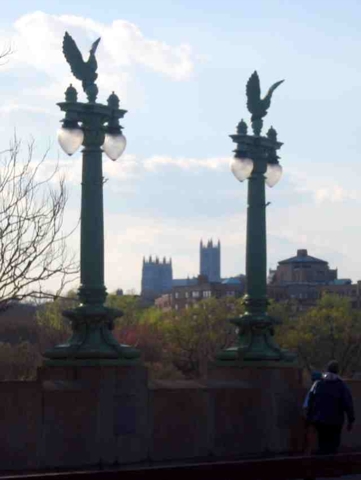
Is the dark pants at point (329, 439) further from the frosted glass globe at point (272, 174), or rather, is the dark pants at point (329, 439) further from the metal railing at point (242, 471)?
the frosted glass globe at point (272, 174)

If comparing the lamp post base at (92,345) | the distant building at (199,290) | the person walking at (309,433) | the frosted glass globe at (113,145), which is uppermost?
the distant building at (199,290)

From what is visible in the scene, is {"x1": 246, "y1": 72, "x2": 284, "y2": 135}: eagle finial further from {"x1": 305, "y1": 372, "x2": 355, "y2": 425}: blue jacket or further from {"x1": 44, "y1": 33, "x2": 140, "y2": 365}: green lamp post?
{"x1": 305, "y1": 372, "x2": 355, "y2": 425}: blue jacket

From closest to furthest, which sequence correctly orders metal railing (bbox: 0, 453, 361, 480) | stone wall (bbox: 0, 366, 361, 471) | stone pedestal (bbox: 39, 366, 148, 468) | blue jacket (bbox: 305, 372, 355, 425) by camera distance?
1. metal railing (bbox: 0, 453, 361, 480)
2. stone wall (bbox: 0, 366, 361, 471)
3. stone pedestal (bbox: 39, 366, 148, 468)
4. blue jacket (bbox: 305, 372, 355, 425)

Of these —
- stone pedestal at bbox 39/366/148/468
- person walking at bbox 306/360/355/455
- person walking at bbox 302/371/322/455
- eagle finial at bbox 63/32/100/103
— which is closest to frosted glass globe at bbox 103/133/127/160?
eagle finial at bbox 63/32/100/103

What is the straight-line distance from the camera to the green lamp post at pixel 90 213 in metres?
18.1

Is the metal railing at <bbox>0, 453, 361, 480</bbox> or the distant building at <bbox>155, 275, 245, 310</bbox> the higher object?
the distant building at <bbox>155, 275, 245, 310</bbox>

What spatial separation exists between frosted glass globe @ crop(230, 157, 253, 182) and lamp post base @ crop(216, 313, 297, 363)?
2.14 metres

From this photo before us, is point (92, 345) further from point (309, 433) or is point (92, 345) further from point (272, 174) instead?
point (272, 174)

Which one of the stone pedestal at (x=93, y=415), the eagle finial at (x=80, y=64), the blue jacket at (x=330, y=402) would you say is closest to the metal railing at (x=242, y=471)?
the blue jacket at (x=330, y=402)

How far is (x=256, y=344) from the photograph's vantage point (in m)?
21.0

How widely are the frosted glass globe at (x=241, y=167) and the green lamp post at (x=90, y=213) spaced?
9.01ft

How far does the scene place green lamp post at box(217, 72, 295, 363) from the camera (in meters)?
21.0

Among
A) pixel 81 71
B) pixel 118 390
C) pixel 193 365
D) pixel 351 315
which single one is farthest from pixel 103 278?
pixel 351 315

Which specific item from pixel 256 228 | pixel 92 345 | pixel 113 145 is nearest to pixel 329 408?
pixel 92 345
